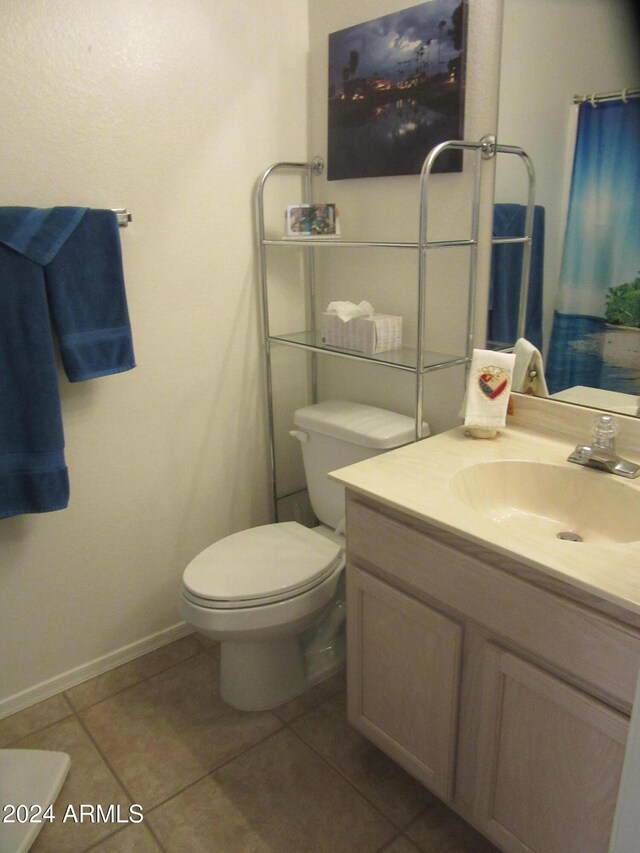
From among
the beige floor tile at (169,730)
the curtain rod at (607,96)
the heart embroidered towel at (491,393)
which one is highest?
the curtain rod at (607,96)

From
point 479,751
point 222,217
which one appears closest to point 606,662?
point 479,751

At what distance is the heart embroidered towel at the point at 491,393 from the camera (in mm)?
1565

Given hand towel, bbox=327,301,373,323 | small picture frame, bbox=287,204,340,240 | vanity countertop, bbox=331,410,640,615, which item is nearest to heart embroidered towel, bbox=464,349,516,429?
vanity countertop, bbox=331,410,640,615

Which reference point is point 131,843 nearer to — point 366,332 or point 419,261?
point 366,332

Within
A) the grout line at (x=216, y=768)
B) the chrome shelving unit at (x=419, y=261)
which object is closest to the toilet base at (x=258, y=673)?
the grout line at (x=216, y=768)

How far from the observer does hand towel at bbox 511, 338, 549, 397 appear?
63.6 inches

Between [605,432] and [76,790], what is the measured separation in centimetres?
155

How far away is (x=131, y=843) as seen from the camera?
57.6 inches

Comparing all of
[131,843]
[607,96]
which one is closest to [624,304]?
[607,96]

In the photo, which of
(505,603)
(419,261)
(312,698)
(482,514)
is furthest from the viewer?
(312,698)

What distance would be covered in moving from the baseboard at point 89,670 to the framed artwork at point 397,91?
161 centimetres

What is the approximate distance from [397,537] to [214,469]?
0.97 meters

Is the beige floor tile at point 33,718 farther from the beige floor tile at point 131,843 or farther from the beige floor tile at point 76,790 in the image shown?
the beige floor tile at point 131,843

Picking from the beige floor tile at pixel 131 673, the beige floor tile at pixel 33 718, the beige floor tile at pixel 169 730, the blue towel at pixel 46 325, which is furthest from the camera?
the beige floor tile at pixel 131 673
